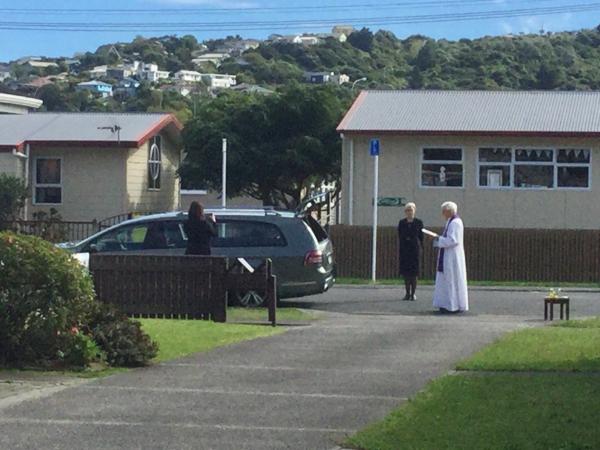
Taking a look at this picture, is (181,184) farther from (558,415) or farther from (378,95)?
(558,415)

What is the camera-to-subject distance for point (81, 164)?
39594mm

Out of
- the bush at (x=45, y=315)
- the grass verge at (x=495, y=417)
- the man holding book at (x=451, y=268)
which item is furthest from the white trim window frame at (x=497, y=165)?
the grass verge at (x=495, y=417)

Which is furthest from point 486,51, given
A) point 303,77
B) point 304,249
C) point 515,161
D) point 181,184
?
point 304,249

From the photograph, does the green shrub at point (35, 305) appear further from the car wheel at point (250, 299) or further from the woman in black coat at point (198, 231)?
the car wheel at point (250, 299)

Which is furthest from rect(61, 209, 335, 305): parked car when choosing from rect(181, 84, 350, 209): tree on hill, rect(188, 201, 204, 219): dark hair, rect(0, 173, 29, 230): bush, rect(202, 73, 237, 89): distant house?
rect(202, 73, 237, 89): distant house

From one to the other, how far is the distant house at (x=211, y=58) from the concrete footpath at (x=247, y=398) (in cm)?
13097

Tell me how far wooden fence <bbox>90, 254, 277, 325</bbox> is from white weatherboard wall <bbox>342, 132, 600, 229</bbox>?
724 inches

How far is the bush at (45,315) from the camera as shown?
1236 centimetres

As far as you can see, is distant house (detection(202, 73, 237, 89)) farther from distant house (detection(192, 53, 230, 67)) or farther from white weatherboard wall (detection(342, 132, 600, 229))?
white weatherboard wall (detection(342, 132, 600, 229))

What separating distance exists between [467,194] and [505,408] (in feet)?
83.3

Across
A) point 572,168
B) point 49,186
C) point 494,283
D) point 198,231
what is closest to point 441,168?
point 572,168

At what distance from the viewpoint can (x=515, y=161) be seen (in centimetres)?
3462

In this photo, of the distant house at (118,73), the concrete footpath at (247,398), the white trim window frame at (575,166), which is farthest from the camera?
the distant house at (118,73)

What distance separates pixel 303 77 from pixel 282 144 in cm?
6901
